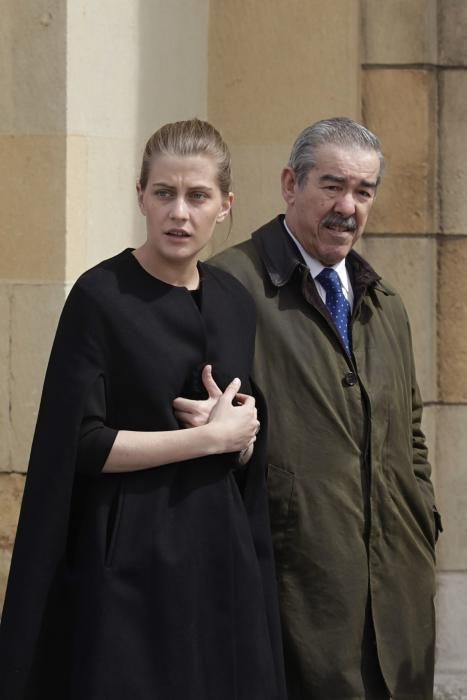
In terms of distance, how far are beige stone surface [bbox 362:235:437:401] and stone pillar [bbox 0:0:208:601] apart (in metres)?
1.08

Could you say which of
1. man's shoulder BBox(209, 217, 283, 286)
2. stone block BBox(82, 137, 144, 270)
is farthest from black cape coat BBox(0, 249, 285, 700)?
stone block BBox(82, 137, 144, 270)

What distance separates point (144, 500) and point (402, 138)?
2393 millimetres

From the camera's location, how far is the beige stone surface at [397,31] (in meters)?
4.74

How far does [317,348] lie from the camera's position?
3.11 meters

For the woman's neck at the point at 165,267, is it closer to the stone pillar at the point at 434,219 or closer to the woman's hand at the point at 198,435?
the woman's hand at the point at 198,435

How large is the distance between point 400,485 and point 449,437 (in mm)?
1738

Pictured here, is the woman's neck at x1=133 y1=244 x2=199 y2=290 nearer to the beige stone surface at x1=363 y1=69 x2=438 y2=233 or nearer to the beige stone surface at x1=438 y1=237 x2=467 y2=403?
the beige stone surface at x1=363 y1=69 x2=438 y2=233

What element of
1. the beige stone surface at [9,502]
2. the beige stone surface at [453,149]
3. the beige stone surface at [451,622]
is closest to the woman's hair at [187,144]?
the beige stone surface at [9,502]

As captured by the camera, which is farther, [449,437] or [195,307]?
[449,437]

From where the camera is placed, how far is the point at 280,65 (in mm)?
4680

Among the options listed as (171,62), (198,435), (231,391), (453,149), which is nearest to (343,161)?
(231,391)

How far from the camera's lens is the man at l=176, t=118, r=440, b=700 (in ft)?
10.1

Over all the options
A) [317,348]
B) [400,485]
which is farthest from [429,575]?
[317,348]

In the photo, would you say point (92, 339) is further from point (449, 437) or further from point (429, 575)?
point (449, 437)
